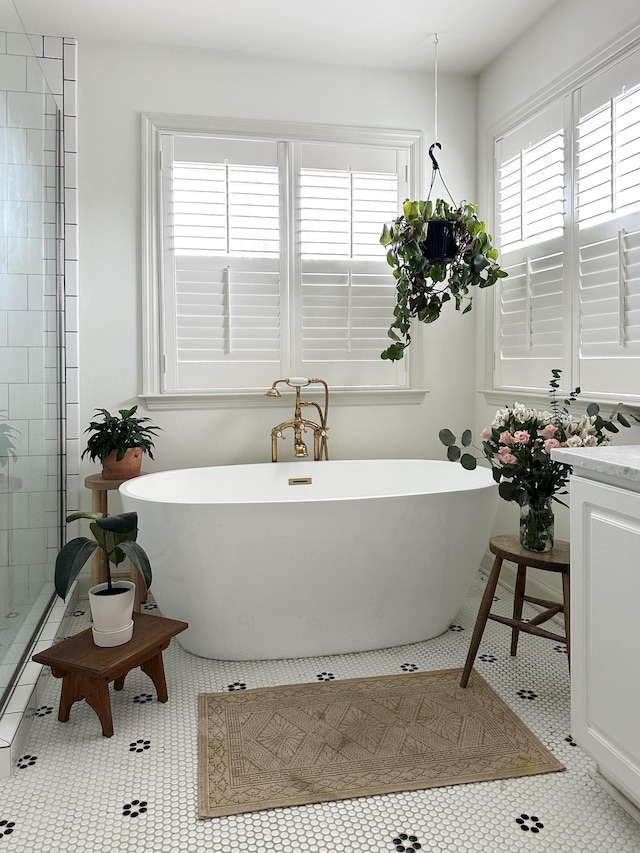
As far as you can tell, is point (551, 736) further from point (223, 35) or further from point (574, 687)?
point (223, 35)

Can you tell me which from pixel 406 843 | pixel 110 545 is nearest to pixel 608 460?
pixel 406 843

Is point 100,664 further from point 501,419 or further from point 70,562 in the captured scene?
point 501,419

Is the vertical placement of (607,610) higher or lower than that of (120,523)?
lower

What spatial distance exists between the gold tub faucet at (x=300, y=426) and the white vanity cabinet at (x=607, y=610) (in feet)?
5.64

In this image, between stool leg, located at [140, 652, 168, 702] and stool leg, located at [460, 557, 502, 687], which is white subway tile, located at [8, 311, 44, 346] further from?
stool leg, located at [460, 557, 502, 687]

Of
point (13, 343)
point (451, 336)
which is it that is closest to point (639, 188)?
point (451, 336)

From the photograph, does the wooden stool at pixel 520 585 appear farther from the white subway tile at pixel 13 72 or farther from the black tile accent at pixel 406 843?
the white subway tile at pixel 13 72

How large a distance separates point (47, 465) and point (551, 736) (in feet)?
7.19

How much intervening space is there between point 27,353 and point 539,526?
1.95 m

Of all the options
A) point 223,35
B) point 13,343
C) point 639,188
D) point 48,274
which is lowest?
point 13,343

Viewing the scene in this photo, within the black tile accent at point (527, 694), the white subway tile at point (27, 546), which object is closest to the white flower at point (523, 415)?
the black tile accent at point (527, 694)

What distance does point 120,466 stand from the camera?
2965mm

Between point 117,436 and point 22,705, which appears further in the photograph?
point 117,436

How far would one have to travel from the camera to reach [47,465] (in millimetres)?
2805
